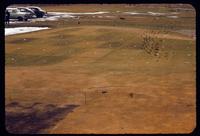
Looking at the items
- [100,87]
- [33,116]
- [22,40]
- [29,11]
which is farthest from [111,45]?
[29,11]

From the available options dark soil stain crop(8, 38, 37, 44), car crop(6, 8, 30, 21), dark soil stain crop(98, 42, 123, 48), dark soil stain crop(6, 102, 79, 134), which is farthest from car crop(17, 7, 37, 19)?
dark soil stain crop(6, 102, 79, 134)

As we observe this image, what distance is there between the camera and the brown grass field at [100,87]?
24.5 ft

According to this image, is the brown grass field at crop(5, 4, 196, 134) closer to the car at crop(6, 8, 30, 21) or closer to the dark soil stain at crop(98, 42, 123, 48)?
the dark soil stain at crop(98, 42, 123, 48)

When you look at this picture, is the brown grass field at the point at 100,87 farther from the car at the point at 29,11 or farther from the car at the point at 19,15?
the car at the point at 29,11

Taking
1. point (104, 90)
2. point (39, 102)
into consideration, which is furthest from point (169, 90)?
point (39, 102)

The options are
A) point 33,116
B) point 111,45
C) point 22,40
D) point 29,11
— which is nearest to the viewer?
point 33,116

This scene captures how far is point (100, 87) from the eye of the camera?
35.4ft

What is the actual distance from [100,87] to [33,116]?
331cm

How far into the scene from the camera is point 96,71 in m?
13.2

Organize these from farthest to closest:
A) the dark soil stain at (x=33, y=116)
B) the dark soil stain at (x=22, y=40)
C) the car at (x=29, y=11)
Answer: the car at (x=29, y=11), the dark soil stain at (x=22, y=40), the dark soil stain at (x=33, y=116)

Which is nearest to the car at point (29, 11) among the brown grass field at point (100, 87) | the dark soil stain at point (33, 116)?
the brown grass field at point (100, 87)

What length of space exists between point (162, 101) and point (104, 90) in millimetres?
2001

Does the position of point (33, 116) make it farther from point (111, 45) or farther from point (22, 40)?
point (22, 40)

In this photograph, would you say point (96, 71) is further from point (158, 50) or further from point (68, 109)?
point (158, 50)
